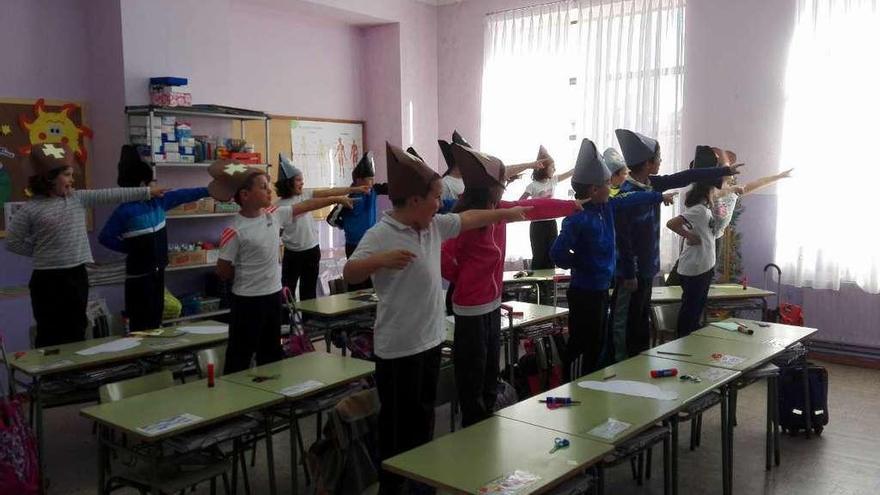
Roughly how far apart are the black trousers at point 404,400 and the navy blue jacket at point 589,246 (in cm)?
153

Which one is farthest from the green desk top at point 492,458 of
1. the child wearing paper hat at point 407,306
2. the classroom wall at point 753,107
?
the classroom wall at point 753,107

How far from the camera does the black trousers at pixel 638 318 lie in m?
4.82

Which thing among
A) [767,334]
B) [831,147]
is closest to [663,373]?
[767,334]

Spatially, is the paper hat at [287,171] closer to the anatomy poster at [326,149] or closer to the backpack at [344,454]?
the anatomy poster at [326,149]

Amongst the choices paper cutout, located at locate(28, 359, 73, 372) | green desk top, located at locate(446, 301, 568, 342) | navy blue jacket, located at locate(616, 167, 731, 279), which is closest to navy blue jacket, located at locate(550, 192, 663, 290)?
navy blue jacket, located at locate(616, 167, 731, 279)

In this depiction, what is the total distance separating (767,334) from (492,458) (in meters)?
2.46

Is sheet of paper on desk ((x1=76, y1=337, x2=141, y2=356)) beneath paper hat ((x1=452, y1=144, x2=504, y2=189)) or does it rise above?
beneath

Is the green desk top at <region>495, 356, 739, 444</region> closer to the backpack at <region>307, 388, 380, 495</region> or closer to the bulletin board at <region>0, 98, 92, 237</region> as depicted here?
the backpack at <region>307, 388, 380, 495</region>

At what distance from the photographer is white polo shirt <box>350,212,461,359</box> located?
114 inches

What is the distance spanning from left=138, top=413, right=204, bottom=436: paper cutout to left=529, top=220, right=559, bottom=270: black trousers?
5010 mm

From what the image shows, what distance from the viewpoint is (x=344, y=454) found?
262 centimetres

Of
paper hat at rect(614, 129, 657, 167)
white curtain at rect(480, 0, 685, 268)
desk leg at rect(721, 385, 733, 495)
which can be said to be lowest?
desk leg at rect(721, 385, 733, 495)

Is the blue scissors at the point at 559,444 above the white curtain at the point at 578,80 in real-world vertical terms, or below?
below

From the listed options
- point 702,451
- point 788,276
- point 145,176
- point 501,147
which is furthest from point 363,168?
point 788,276
